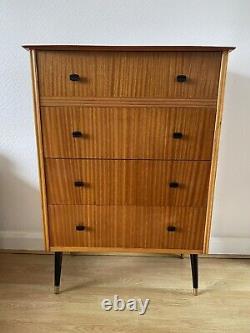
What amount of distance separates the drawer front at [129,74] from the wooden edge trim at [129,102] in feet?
0.06

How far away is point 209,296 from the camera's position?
5.62ft

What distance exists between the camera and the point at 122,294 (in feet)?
5.64

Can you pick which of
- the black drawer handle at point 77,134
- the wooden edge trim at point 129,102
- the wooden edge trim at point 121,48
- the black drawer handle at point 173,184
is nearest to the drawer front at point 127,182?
the black drawer handle at point 173,184

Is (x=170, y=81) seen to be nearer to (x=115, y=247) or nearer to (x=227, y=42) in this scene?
(x=227, y=42)

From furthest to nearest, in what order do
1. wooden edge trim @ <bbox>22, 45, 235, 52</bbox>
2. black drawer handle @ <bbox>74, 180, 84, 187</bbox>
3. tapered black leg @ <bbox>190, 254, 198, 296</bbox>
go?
tapered black leg @ <bbox>190, 254, 198, 296</bbox> < black drawer handle @ <bbox>74, 180, 84, 187</bbox> < wooden edge trim @ <bbox>22, 45, 235, 52</bbox>

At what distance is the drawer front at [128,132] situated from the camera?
139 cm

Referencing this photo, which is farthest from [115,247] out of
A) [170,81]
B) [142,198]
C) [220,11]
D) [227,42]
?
[220,11]

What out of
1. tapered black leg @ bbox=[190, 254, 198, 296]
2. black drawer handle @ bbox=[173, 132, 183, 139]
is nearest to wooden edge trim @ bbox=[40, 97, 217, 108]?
black drawer handle @ bbox=[173, 132, 183, 139]

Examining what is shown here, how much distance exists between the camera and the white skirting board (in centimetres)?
206

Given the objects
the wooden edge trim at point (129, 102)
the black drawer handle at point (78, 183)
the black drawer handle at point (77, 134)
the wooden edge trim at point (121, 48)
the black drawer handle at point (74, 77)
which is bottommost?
the black drawer handle at point (78, 183)

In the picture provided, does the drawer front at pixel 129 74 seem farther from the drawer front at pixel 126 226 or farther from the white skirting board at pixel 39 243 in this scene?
the white skirting board at pixel 39 243

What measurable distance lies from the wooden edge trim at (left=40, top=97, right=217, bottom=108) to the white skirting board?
104 cm

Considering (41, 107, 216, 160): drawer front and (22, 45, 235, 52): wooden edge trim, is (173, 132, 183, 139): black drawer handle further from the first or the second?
(22, 45, 235, 52): wooden edge trim

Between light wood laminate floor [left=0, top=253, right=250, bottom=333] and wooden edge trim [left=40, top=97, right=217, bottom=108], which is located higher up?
wooden edge trim [left=40, top=97, right=217, bottom=108]
